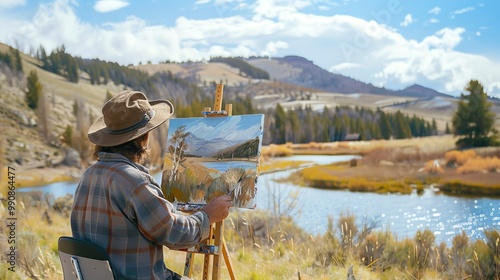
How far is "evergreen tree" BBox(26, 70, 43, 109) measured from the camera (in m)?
11.7

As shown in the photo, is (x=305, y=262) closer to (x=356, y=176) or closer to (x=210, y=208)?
(x=210, y=208)

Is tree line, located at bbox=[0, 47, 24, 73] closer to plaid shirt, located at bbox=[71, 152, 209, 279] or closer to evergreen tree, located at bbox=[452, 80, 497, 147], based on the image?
evergreen tree, located at bbox=[452, 80, 497, 147]

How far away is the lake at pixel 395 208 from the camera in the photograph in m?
8.17

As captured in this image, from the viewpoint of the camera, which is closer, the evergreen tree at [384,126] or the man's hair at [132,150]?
the man's hair at [132,150]

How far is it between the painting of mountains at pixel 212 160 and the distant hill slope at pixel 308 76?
10.1 metres

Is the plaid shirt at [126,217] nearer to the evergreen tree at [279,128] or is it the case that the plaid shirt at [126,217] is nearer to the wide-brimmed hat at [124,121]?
the wide-brimmed hat at [124,121]

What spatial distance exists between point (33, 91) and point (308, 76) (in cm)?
564

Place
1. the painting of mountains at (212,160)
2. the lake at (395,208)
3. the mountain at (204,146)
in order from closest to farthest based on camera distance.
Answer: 1. the painting of mountains at (212,160)
2. the mountain at (204,146)
3. the lake at (395,208)

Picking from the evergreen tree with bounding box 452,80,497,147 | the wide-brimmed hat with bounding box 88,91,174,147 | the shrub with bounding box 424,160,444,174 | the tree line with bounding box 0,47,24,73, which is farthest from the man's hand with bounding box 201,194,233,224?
the tree line with bounding box 0,47,24,73

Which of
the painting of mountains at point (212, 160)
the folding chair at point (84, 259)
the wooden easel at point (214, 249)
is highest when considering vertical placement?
the painting of mountains at point (212, 160)

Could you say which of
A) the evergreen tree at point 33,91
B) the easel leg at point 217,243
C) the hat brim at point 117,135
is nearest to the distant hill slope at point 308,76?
the evergreen tree at point 33,91

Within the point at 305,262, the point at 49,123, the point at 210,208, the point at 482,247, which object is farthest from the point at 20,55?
the point at 210,208

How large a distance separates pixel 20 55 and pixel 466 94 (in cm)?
809

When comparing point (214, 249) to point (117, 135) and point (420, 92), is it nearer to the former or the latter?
point (117, 135)
